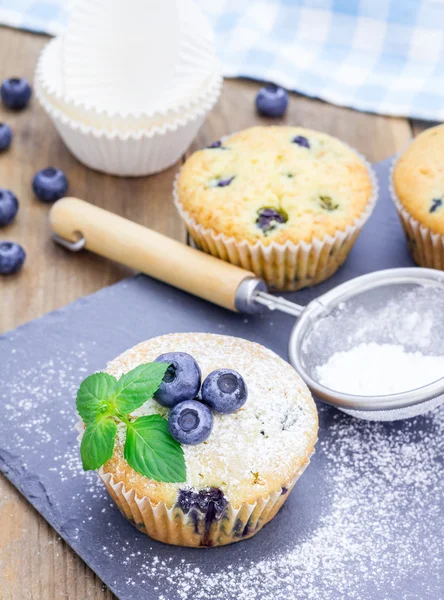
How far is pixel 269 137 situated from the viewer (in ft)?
8.95

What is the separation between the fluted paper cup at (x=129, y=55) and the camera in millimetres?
2791

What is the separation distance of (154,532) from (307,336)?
27.8 inches

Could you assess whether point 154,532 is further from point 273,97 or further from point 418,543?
point 273,97

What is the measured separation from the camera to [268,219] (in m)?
2.48

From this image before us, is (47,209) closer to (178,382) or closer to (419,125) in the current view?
(178,382)

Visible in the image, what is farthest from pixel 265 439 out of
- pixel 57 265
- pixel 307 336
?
pixel 57 265

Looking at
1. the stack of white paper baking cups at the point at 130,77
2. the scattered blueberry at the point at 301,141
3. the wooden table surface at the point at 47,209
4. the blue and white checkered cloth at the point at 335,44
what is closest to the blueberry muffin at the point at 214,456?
the wooden table surface at the point at 47,209

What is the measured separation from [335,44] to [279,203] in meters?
1.37

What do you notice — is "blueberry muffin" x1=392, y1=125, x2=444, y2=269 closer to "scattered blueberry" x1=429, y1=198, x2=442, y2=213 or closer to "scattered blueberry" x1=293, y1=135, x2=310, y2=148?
"scattered blueberry" x1=429, y1=198, x2=442, y2=213

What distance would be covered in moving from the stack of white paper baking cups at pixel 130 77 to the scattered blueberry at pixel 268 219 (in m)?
0.55

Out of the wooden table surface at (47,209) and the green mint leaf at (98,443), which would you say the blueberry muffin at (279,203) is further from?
the green mint leaf at (98,443)

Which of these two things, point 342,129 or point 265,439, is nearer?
point 265,439

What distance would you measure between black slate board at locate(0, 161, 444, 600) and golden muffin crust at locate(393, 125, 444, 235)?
0.51 m

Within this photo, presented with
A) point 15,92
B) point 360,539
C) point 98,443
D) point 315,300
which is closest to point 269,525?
point 360,539
